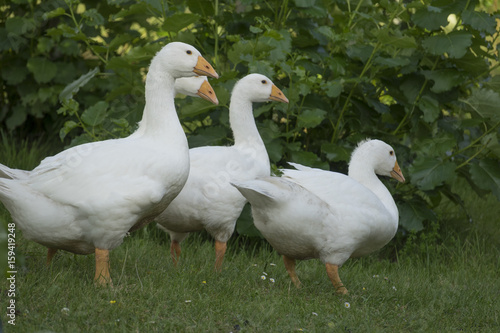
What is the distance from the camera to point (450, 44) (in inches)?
237

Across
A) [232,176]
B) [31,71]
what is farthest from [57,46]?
[232,176]

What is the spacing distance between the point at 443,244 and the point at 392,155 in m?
1.49

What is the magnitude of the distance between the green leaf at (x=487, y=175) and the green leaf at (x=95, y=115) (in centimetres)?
337

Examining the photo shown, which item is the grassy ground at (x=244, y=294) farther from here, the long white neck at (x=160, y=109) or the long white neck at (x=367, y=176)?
the long white neck at (x=160, y=109)

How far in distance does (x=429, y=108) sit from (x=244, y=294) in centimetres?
287

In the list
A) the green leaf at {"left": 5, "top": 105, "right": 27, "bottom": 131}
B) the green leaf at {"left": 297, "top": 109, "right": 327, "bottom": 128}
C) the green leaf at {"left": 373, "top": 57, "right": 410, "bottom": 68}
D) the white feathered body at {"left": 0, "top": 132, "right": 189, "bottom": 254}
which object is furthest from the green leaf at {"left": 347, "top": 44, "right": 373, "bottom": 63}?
the green leaf at {"left": 5, "top": 105, "right": 27, "bottom": 131}

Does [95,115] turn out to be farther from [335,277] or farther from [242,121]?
[335,277]

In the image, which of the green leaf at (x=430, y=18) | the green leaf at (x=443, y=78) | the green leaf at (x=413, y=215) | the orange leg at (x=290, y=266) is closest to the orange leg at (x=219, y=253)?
the orange leg at (x=290, y=266)

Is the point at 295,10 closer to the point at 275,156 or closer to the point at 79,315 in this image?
the point at 275,156

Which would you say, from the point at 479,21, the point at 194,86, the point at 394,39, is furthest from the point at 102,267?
the point at 479,21

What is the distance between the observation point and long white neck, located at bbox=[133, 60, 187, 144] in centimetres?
443

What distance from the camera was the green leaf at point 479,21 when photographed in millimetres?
5969

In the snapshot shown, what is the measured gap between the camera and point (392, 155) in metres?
5.57

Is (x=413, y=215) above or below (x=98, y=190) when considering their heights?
below
